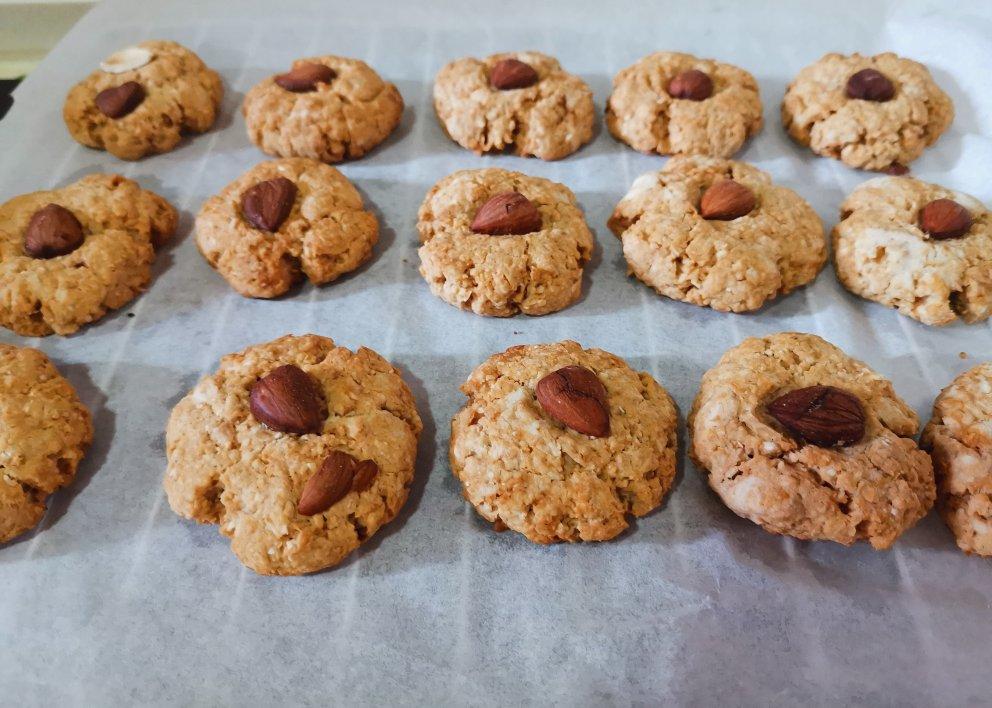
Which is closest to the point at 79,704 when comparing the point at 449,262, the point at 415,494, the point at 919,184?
the point at 415,494

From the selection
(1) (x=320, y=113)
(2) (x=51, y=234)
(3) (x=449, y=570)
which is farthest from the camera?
(1) (x=320, y=113)

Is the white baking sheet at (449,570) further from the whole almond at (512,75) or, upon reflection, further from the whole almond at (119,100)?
the whole almond at (512,75)

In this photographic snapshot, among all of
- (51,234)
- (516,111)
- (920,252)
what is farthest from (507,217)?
(51,234)

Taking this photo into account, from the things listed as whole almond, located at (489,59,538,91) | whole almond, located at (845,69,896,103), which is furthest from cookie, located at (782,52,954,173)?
whole almond, located at (489,59,538,91)

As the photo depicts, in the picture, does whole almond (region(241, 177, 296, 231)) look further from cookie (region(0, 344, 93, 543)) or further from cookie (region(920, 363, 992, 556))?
cookie (region(920, 363, 992, 556))

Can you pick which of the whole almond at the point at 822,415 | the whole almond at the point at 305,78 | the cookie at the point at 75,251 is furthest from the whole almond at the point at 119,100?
the whole almond at the point at 822,415

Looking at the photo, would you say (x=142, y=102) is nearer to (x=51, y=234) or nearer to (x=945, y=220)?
(x=51, y=234)
